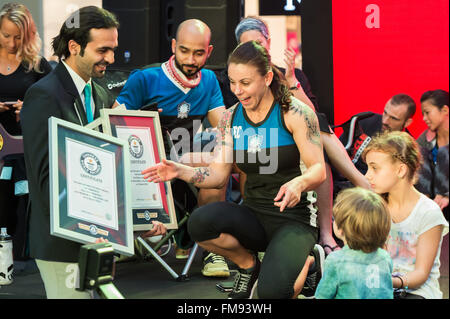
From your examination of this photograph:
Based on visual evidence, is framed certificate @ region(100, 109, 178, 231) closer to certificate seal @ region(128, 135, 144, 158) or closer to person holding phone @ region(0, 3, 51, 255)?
certificate seal @ region(128, 135, 144, 158)

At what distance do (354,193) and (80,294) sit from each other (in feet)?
3.74

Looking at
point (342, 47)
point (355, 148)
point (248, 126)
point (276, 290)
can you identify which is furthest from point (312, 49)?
point (276, 290)

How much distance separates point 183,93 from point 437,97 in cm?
161

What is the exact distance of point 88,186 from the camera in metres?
2.60

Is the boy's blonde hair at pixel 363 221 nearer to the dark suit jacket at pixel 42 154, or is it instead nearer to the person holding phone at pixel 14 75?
the dark suit jacket at pixel 42 154

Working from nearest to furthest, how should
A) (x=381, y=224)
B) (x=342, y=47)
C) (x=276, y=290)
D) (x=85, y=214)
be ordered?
(x=381, y=224) < (x=85, y=214) < (x=276, y=290) < (x=342, y=47)

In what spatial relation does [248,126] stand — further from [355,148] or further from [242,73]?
[355,148]

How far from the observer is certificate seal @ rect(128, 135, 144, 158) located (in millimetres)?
3518

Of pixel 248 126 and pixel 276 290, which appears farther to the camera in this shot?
pixel 248 126

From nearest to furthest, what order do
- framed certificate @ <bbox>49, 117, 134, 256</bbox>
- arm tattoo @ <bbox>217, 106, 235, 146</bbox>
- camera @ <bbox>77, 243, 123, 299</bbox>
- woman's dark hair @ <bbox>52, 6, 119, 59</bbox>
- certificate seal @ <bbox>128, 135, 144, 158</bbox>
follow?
camera @ <bbox>77, 243, 123, 299</bbox> → framed certificate @ <bbox>49, 117, 134, 256</bbox> → woman's dark hair @ <bbox>52, 6, 119, 59</bbox> → arm tattoo @ <bbox>217, 106, 235, 146</bbox> → certificate seal @ <bbox>128, 135, 144, 158</bbox>

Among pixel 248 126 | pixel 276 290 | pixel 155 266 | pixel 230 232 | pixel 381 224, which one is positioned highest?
pixel 248 126

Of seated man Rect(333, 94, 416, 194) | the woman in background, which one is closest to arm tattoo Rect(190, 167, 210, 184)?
the woman in background

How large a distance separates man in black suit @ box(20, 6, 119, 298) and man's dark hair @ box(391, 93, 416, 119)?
62.4 inches

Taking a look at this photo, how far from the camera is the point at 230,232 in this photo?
3.11 meters
